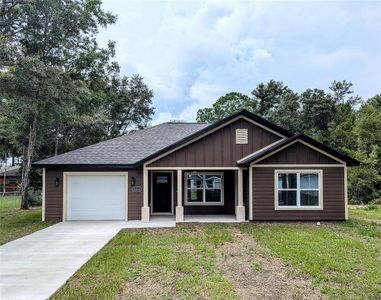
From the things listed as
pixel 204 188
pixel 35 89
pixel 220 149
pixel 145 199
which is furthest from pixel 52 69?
pixel 204 188

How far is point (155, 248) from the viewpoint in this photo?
25.2 ft

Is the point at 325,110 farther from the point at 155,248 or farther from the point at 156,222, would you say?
the point at 155,248

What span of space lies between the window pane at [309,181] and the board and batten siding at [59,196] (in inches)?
236

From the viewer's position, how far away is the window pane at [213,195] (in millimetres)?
14188

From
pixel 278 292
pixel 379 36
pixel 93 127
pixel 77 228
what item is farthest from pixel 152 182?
pixel 379 36

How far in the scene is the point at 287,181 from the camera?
11852mm

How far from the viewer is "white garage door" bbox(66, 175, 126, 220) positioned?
12734 millimetres

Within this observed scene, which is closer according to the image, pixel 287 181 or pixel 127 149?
pixel 287 181

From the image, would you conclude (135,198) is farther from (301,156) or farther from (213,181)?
(301,156)

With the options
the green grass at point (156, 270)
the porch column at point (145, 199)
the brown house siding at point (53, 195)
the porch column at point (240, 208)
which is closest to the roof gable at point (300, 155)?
the porch column at point (240, 208)

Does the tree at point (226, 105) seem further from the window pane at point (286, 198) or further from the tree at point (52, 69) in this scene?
the window pane at point (286, 198)

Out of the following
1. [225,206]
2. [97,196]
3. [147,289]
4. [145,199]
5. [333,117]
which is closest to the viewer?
[147,289]

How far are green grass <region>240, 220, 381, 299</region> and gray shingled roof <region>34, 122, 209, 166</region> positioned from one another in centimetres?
527

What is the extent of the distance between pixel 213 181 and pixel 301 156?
401 centimetres
